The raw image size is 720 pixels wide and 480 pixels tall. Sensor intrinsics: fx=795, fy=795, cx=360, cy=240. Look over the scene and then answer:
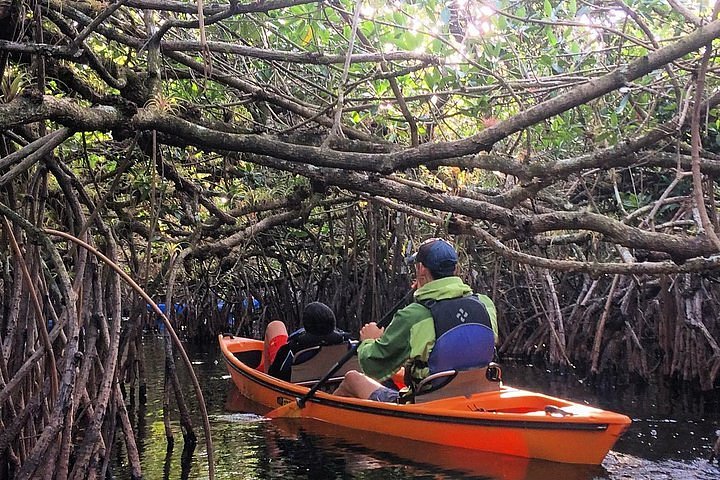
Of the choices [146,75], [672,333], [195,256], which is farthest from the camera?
[672,333]

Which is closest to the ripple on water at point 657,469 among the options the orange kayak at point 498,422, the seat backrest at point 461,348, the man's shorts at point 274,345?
the orange kayak at point 498,422

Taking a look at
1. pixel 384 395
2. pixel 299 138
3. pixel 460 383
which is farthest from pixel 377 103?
pixel 384 395

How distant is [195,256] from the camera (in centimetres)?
679

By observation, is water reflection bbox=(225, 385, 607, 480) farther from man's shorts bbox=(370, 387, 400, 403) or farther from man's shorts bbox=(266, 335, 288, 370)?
man's shorts bbox=(266, 335, 288, 370)

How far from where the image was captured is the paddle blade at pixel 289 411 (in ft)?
21.4

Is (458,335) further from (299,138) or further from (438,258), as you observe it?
(299,138)

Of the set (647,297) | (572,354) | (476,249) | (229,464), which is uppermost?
(476,249)

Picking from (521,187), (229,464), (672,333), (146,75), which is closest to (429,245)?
(521,187)

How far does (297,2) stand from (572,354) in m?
7.68

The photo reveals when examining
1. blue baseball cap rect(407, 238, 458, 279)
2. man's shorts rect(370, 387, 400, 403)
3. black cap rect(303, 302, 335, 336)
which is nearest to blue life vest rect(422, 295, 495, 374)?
blue baseball cap rect(407, 238, 458, 279)

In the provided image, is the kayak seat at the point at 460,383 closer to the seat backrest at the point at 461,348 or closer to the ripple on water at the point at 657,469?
the seat backrest at the point at 461,348

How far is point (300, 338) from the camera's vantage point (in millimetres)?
7180

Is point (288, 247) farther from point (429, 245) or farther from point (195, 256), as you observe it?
point (429, 245)

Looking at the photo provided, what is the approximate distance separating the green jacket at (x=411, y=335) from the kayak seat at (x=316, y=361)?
5.68 ft
